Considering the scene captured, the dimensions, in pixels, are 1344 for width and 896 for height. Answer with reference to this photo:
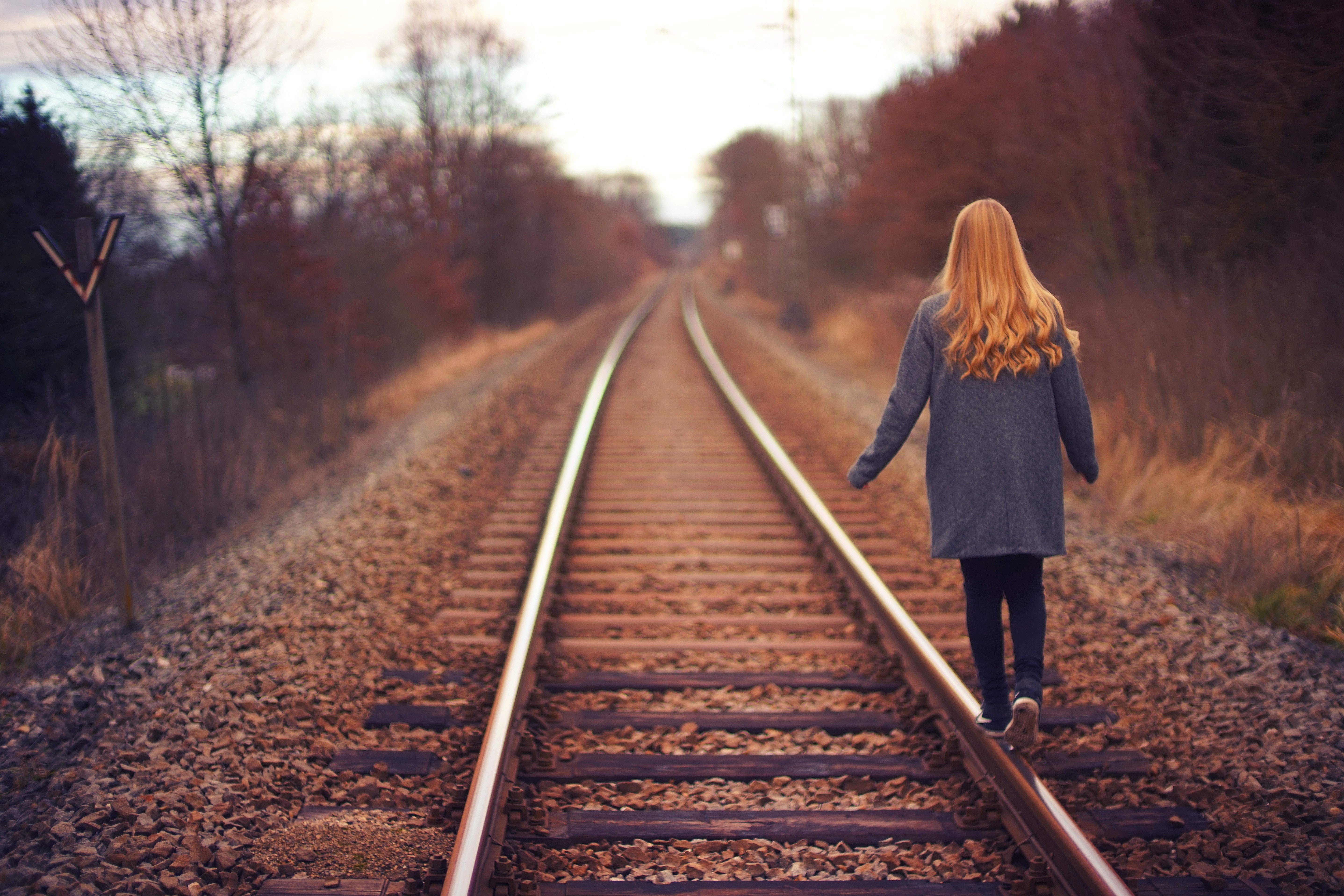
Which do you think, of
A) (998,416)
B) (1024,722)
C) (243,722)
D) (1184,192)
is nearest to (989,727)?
(1024,722)

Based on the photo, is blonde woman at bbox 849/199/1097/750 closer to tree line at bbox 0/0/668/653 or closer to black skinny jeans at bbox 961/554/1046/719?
black skinny jeans at bbox 961/554/1046/719

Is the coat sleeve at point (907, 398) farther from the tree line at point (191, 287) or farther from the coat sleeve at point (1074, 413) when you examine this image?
the tree line at point (191, 287)

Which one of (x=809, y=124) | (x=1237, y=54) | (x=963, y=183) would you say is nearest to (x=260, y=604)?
(x=1237, y=54)

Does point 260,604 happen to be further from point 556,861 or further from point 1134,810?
point 1134,810

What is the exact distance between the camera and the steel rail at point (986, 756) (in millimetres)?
2699

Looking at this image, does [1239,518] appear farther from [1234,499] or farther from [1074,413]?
[1074,413]

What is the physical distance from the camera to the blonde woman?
310 centimetres

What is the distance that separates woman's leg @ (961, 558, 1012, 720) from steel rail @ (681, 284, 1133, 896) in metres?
0.12

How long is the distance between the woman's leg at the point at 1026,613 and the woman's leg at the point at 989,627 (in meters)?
0.04

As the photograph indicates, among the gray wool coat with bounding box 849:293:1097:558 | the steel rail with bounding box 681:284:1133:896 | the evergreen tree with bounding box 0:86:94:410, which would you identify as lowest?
the steel rail with bounding box 681:284:1133:896

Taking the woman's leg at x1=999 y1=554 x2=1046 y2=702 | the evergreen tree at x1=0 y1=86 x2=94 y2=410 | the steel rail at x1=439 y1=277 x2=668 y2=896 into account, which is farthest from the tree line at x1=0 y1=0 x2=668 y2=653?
the woman's leg at x1=999 y1=554 x2=1046 y2=702

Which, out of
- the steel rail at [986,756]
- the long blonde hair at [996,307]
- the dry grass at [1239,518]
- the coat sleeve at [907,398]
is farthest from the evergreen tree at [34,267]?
the dry grass at [1239,518]

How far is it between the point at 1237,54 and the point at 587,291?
3509cm

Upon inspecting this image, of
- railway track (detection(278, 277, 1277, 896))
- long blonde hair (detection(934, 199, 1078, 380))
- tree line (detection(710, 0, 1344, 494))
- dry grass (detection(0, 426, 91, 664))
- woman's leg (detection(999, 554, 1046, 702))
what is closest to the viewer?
railway track (detection(278, 277, 1277, 896))
